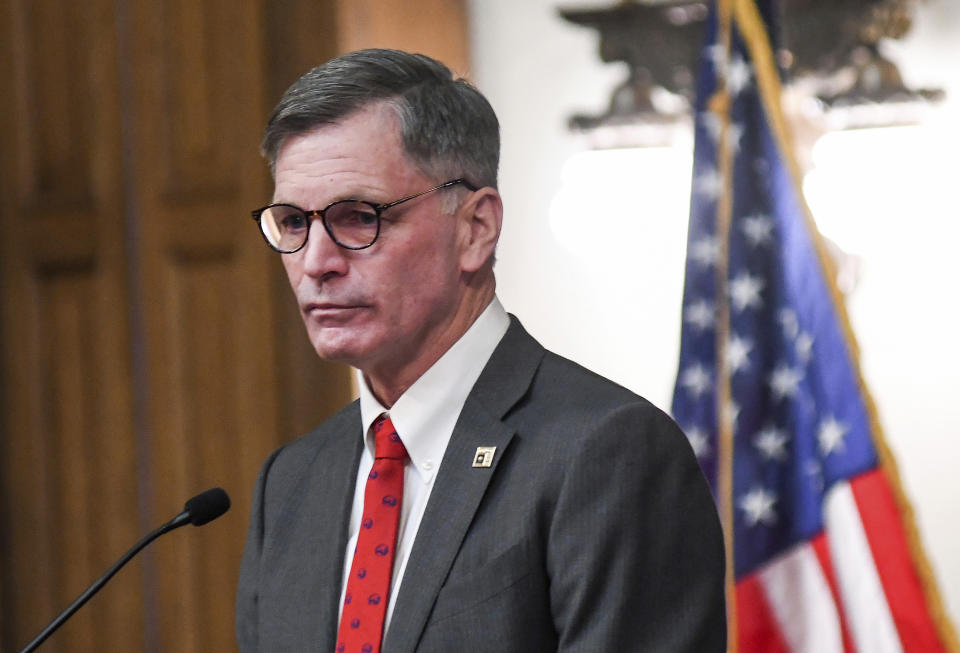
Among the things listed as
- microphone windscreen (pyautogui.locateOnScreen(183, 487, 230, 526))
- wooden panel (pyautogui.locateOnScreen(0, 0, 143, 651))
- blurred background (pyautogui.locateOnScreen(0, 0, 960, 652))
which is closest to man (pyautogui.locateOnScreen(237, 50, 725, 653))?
microphone windscreen (pyautogui.locateOnScreen(183, 487, 230, 526))

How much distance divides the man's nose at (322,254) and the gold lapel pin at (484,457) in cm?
30

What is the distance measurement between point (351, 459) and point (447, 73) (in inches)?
23.2

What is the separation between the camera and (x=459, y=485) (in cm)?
158

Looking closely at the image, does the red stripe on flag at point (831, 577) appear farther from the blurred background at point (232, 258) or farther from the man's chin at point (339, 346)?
the man's chin at point (339, 346)

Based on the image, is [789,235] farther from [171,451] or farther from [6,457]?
[6,457]

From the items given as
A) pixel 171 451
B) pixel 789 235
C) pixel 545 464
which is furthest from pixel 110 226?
pixel 545 464

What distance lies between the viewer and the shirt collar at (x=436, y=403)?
66.3 inches

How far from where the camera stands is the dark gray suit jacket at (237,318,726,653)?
1.43m

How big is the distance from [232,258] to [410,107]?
7.08ft

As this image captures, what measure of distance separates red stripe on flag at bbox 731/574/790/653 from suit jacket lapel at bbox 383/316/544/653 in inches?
61.5

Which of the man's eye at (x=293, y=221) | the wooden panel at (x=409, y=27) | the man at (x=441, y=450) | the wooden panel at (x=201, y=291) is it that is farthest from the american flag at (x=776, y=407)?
the man's eye at (x=293, y=221)

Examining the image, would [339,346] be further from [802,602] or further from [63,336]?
[63,336]

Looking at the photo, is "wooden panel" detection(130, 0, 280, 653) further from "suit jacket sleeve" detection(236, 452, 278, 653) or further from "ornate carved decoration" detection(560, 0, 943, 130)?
"suit jacket sleeve" detection(236, 452, 278, 653)

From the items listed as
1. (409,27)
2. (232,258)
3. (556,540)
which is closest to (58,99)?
(232,258)
